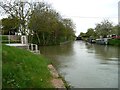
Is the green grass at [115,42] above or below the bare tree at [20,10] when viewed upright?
below

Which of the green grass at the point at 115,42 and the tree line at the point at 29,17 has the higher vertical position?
the tree line at the point at 29,17

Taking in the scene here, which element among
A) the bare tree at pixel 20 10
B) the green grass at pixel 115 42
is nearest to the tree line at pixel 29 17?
the bare tree at pixel 20 10

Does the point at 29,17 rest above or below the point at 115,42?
above

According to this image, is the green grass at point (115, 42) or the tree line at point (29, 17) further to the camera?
the green grass at point (115, 42)

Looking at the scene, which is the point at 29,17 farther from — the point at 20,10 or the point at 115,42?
the point at 115,42

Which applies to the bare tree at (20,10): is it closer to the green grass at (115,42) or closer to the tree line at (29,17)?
the tree line at (29,17)

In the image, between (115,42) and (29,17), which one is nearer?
(29,17)

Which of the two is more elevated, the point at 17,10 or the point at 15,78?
the point at 17,10

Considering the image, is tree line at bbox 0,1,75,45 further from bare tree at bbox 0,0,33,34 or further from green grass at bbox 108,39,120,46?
green grass at bbox 108,39,120,46

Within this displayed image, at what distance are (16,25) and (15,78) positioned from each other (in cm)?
3567

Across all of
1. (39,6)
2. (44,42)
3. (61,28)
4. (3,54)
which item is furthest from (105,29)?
(3,54)

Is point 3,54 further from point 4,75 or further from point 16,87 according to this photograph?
point 16,87

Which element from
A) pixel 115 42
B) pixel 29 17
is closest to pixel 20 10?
pixel 29 17

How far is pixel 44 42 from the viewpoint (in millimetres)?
48688
